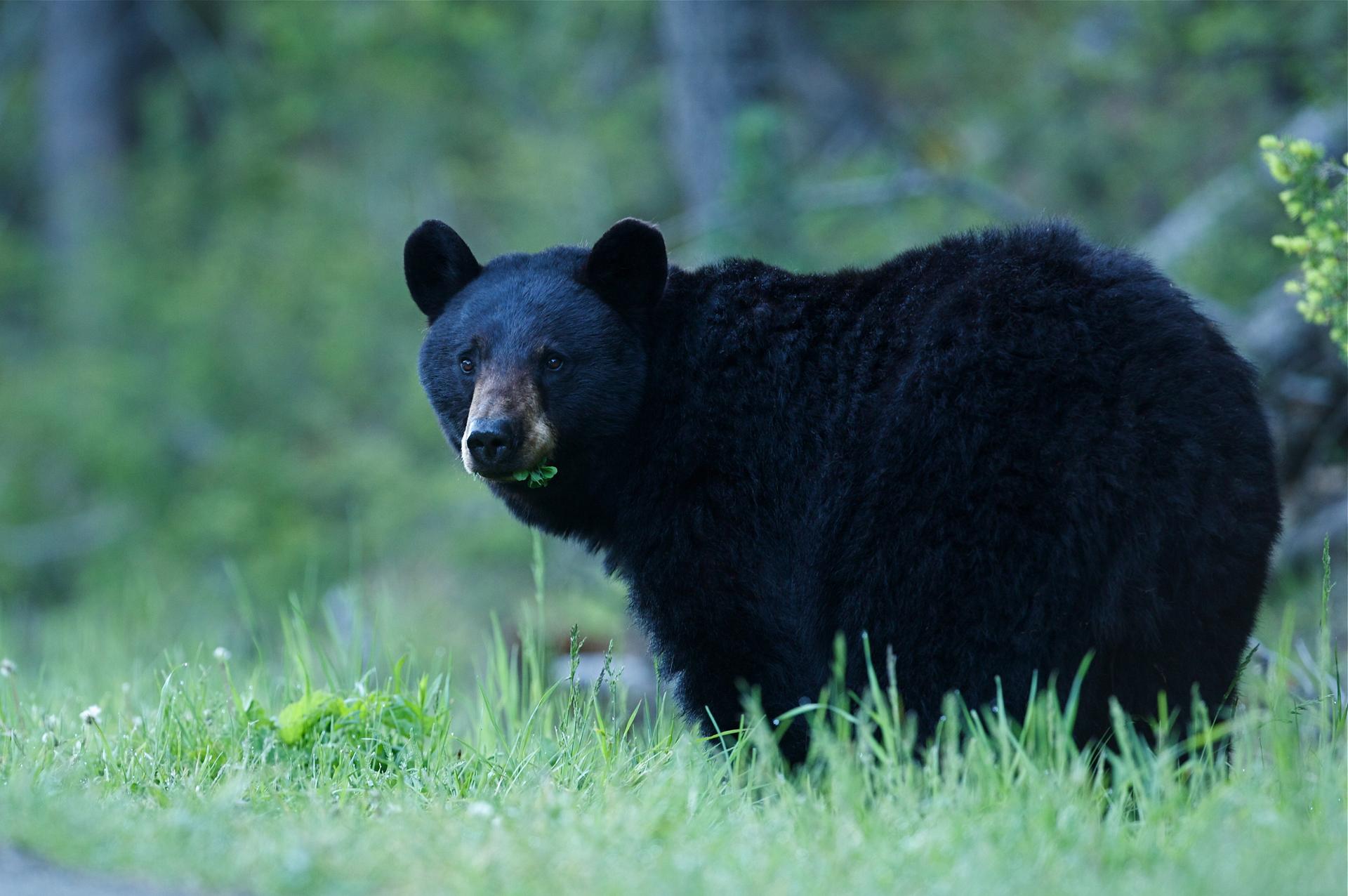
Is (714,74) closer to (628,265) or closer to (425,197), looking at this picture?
(628,265)

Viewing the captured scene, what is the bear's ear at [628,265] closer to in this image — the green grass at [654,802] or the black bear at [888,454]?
the black bear at [888,454]

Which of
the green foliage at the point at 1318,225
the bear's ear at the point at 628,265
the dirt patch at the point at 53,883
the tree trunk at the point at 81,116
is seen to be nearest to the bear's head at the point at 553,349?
the bear's ear at the point at 628,265

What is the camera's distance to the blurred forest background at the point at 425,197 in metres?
8.80

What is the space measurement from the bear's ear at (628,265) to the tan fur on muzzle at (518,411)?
465 mm

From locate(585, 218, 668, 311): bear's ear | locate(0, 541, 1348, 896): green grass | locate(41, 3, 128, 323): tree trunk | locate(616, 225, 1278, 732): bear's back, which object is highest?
locate(41, 3, 128, 323): tree trunk

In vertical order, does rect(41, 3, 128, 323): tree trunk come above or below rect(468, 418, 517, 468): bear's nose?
above

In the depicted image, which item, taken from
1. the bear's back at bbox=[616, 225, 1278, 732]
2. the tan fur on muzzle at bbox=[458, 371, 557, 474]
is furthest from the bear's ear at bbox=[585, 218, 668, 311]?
the tan fur on muzzle at bbox=[458, 371, 557, 474]

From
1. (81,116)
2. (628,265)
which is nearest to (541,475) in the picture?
(628,265)

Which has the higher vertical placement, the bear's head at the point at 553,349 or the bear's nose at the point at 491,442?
the bear's head at the point at 553,349

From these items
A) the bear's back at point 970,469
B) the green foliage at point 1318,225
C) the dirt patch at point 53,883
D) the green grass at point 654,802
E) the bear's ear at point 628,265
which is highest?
the bear's ear at point 628,265

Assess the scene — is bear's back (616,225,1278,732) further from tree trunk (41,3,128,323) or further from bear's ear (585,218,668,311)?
tree trunk (41,3,128,323)

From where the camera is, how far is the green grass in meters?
2.76

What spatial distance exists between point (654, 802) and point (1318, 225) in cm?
298

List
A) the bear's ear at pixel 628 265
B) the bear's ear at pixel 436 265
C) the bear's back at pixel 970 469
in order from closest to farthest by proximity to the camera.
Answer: the bear's back at pixel 970 469, the bear's ear at pixel 628 265, the bear's ear at pixel 436 265
